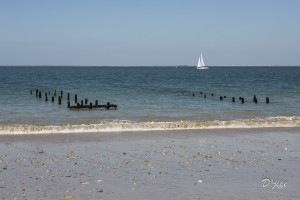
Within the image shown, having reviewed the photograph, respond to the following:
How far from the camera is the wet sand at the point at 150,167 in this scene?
12.2 m

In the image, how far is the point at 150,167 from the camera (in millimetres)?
15188

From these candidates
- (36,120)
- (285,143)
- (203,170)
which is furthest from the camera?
(36,120)

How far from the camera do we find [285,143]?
67.2 feet

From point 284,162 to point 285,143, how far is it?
4.75 m

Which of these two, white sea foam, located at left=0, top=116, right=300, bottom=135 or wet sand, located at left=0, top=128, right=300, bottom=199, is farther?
white sea foam, located at left=0, top=116, right=300, bottom=135

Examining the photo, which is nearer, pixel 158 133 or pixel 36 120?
pixel 158 133

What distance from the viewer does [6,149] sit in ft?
61.9

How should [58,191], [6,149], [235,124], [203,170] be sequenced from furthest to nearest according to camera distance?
1. [235,124]
2. [6,149]
3. [203,170]
4. [58,191]

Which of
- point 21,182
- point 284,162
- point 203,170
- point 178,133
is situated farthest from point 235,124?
point 21,182

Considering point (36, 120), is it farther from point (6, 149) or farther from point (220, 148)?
point (220, 148)

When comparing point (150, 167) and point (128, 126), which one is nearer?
point (150, 167)

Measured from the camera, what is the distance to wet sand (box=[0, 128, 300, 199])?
1217 cm

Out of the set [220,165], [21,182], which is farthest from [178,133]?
[21,182]

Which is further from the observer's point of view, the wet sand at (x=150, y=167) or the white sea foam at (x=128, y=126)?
the white sea foam at (x=128, y=126)
